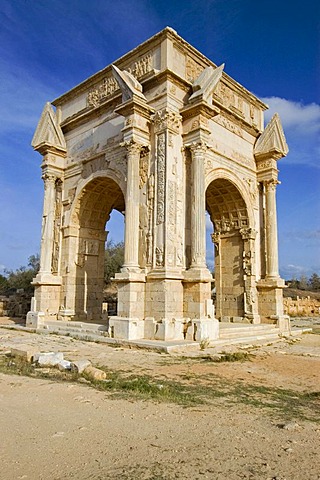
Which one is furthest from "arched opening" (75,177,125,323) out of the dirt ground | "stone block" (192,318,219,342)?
the dirt ground

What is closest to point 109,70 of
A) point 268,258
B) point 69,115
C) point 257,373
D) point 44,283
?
point 69,115

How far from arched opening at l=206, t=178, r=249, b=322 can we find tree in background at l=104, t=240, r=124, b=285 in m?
13.2

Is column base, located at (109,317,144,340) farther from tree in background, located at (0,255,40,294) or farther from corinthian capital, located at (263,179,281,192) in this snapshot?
tree in background, located at (0,255,40,294)

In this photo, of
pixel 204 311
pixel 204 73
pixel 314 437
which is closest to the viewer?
pixel 314 437

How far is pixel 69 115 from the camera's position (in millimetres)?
14977

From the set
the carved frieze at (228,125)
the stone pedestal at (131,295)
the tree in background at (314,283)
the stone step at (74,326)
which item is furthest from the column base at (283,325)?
the tree in background at (314,283)

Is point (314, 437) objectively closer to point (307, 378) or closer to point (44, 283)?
point (307, 378)

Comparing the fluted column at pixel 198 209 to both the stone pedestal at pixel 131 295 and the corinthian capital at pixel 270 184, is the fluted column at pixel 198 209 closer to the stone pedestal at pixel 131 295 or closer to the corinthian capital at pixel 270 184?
the stone pedestal at pixel 131 295

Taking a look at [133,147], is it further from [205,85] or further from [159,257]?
[159,257]

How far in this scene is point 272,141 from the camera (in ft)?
47.2

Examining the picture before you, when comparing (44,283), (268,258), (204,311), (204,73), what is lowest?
(204,311)

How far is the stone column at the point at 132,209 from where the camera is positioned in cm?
1039

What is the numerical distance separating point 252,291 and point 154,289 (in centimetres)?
477

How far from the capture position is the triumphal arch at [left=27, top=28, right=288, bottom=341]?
1027 cm
